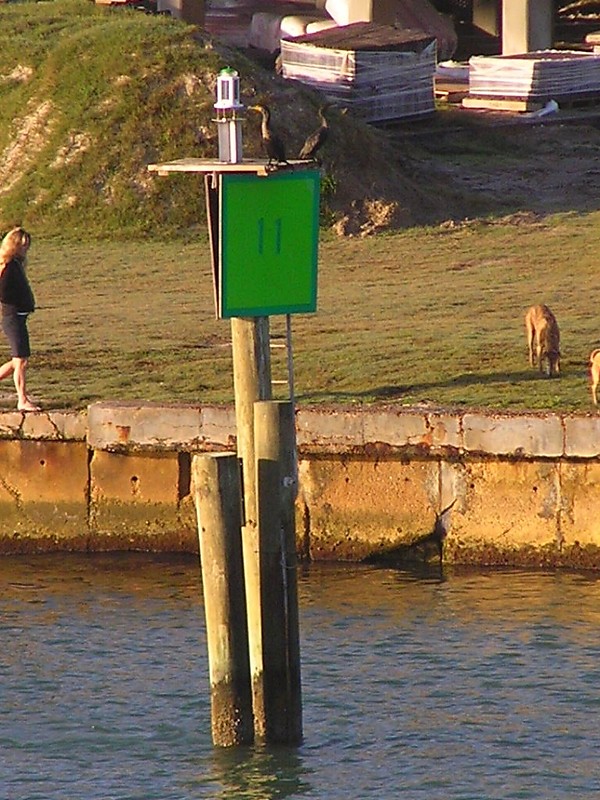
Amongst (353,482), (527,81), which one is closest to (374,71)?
(527,81)

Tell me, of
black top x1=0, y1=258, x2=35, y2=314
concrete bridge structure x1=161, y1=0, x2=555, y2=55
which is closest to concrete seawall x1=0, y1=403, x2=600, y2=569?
black top x1=0, y1=258, x2=35, y2=314

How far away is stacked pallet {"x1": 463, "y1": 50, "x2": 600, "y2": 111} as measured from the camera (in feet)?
101

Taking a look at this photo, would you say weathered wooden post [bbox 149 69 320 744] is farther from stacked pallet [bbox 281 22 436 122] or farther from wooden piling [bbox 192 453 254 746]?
stacked pallet [bbox 281 22 436 122]

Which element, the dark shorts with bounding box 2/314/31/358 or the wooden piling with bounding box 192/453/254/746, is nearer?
the wooden piling with bounding box 192/453/254/746

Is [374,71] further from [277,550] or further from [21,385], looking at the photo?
[277,550]

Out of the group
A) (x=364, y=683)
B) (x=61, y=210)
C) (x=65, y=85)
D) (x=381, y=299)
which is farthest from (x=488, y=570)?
(x=65, y=85)

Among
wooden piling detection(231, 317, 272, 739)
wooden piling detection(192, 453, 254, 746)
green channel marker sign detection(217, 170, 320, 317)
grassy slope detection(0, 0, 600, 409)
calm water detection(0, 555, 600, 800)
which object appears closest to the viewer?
wooden piling detection(192, 453, 254, 746)

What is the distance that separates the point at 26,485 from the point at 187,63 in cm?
1191

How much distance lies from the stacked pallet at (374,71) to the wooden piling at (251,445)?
58.8 ft

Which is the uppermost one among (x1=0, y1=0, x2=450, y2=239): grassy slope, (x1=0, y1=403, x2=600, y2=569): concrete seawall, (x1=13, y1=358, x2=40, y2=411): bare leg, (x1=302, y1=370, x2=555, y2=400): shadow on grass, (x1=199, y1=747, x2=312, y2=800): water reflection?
(x1=0, y1=0, x2=450, y2=239): grassy slope

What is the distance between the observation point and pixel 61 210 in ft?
85.7

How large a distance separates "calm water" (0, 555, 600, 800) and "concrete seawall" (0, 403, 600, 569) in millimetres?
240

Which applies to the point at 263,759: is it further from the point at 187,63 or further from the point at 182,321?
the point at 187,63

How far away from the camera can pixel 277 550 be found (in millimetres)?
11234
